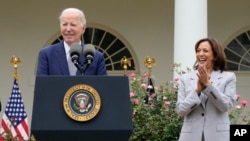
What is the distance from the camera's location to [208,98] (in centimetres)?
493

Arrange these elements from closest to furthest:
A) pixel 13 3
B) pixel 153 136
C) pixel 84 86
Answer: pixel 84 86, pixel 153 136, pixel 13 3

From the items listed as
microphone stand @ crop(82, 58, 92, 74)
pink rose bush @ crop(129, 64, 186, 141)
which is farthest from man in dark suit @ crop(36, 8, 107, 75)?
pink rose bush @ crop(129, 64, 186, 141)

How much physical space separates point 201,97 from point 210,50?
0.36 m

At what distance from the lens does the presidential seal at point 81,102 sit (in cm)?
402

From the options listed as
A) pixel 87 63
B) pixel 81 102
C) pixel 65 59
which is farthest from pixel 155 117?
pixel 81 102

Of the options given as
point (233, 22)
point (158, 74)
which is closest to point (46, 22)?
point (158, 74)

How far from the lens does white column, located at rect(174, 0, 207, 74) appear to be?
10414 millimetres

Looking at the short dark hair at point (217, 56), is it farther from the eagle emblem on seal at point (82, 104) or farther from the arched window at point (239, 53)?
Answer: the arched window at point (239, 53)

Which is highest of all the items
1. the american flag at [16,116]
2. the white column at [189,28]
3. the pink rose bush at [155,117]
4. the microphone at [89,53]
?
the white column at [189,28]

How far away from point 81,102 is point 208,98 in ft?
4.07

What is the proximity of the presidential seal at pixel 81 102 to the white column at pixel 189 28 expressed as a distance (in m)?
6.41

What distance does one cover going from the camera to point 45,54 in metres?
4.77

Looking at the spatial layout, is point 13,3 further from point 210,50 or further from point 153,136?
point 210,50

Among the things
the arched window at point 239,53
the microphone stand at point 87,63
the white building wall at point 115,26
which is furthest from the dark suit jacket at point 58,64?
the arched window at point 239,53
